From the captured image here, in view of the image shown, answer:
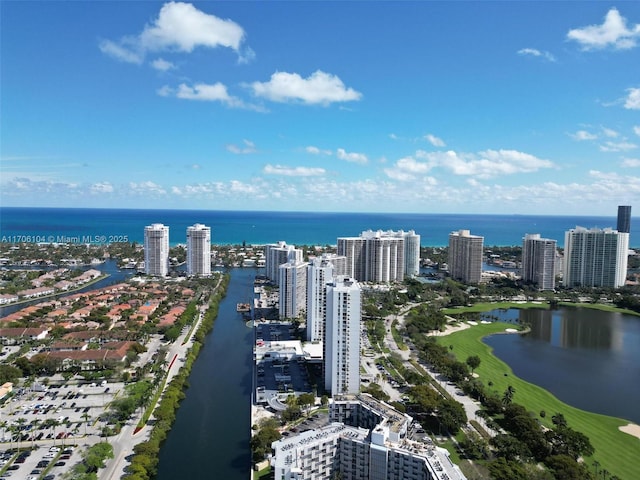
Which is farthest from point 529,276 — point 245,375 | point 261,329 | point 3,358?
point 3,358

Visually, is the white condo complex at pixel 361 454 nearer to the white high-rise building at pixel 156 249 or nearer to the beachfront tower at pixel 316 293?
the beachfront tower at pixel 316 293

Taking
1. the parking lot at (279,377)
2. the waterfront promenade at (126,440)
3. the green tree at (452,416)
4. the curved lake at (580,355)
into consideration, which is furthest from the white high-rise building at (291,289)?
the green tree at (452,416)

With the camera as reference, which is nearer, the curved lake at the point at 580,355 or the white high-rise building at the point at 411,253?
the curved lake at the point at 580,355

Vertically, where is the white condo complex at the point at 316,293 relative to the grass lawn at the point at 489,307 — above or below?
above

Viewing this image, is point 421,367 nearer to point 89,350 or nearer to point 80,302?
point 89,350

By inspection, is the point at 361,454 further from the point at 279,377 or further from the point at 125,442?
the point at 279,377

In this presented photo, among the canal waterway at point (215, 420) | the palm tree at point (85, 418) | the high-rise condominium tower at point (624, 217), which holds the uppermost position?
the high-rise condominium tower at point (624, 217)
